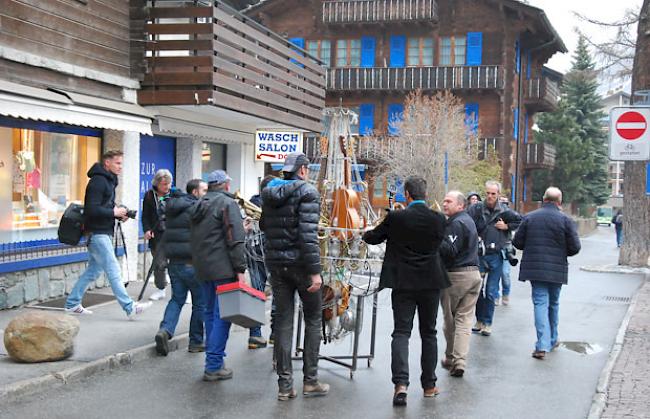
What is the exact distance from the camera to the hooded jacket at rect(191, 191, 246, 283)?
7.71 metres

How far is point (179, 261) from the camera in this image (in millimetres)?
8930

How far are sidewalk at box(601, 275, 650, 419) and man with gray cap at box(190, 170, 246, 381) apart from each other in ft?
10.8

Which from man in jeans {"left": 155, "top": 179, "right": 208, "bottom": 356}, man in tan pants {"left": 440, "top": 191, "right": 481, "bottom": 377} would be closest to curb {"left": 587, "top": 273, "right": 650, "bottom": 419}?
man in tan pants {"left": 440, "top": 191, "right": 481, "bottom": 377}

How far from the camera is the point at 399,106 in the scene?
4091 cm

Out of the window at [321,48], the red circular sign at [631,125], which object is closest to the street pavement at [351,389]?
the red circular sign at [631,125]

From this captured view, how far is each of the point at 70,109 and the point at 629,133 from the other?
791 cm

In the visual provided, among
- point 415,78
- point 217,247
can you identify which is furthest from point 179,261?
point 415,78

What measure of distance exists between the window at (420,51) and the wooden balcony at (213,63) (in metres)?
24.0

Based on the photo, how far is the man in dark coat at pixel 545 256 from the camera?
9500 millimetres

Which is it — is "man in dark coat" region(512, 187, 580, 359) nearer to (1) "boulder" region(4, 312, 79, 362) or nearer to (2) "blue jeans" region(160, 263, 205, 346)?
(2) "blue jeans" region(160, 263, 205, 346)

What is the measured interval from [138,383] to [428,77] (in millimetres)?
32939

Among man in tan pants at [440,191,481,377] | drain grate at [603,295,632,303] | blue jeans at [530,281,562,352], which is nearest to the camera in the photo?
man in tan pants at [440,191,481,377]

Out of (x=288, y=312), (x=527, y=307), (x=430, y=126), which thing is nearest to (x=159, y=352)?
(x=288, y=312)

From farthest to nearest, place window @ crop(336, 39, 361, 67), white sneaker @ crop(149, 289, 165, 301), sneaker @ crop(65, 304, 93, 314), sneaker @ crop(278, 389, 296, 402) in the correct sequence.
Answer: window @ crop(336, 39, 361, 67)
white sneaker @ crop(149, 289, 165, 301)
sneaker @ crop(65, 304, 93, 314)
sneaker @ crop(278, 389, 296, 402)
